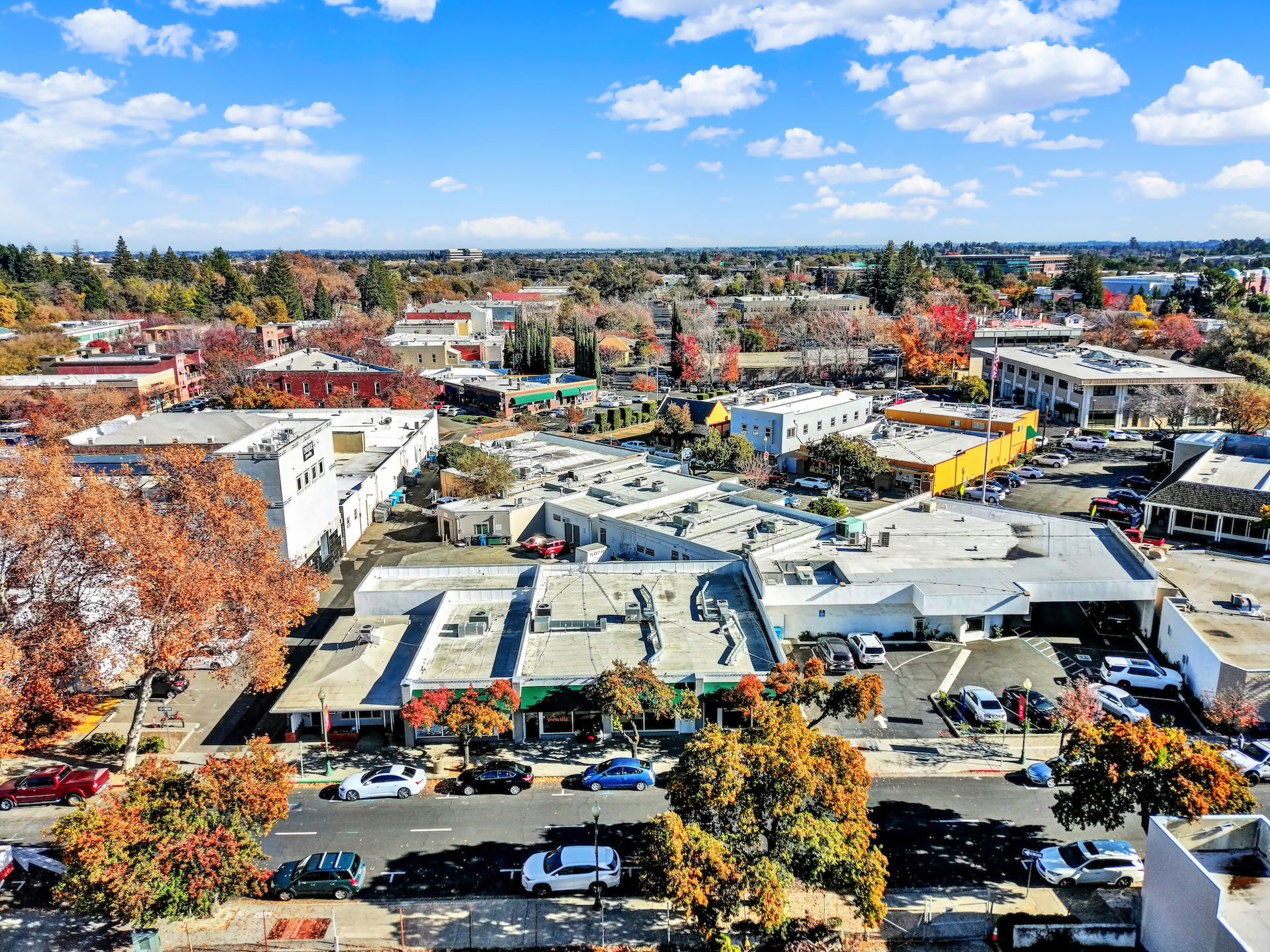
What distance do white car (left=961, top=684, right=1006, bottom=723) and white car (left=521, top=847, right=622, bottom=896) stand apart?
11788 mm

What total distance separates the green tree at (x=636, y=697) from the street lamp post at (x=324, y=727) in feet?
22.7

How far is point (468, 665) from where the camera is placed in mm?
23703

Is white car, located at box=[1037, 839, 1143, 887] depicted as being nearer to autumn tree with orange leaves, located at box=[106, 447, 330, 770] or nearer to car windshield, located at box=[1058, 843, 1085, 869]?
car windshield, located at box=[1058, 843, 1085, 869]

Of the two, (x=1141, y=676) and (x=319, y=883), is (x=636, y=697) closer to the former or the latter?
(x=319, y=883)

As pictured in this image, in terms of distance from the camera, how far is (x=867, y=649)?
2702cm

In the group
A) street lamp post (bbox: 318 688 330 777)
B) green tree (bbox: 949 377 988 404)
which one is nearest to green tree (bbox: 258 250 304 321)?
green tree (bbox: 949 377 988 404)

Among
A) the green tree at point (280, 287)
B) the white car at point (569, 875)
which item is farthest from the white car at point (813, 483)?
the green tree at point (280, 287)

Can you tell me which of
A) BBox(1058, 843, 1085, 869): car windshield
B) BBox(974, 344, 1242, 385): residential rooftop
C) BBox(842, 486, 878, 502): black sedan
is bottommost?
BBox(1058, 843, 1085, 869): car windshield

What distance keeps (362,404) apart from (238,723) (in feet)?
145

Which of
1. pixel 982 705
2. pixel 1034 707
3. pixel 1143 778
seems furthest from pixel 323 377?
pixel 1143 778

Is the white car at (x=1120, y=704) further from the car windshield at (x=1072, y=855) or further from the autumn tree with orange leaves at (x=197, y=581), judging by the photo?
the autumn tree with orange leaves at (x=197, y=581)

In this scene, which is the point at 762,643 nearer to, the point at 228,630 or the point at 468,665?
the point at 468,665

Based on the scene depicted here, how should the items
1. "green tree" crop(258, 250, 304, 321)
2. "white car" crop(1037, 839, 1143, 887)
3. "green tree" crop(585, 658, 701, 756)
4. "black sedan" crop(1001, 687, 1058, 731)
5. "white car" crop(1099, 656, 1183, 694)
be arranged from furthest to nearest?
"green tree" crop(258, 250, 304, 321) < "white car" crop(1099, 656, 1183, 694) < "black sedan" crop(1001, 687, 1058, 731) < "green tree" crop(585, 658, 701, 756) < "white car" crop(1037, 839, 1143, 887)

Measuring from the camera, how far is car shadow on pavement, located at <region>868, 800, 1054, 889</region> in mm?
17750
